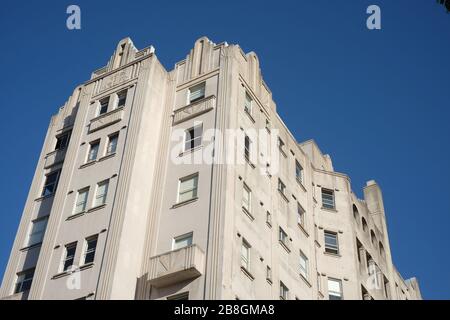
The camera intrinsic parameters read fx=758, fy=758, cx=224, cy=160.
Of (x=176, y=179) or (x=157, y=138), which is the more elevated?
(x=157, y=138)

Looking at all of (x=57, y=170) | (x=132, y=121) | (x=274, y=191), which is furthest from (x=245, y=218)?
(x=57, y=170)

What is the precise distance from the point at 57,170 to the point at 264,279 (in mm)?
17784

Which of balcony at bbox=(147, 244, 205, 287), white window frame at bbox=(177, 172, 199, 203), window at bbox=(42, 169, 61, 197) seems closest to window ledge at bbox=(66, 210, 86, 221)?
white window frame at bbox=(177, 172, 199, 203)

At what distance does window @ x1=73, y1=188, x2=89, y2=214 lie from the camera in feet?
151

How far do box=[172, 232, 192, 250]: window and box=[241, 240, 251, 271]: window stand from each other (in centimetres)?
306

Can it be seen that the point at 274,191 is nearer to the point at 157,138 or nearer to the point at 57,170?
the point at 157,138

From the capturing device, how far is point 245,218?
4388 centimetres

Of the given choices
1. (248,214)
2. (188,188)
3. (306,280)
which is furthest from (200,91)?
(306,280)

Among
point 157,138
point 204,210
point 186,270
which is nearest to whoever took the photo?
point 186,270

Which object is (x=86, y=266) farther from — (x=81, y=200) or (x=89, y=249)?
(x=81, y=200)

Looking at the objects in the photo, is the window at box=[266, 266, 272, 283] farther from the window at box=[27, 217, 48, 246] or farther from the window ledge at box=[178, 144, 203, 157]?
the window at box=[27, 217, 48, 246]
